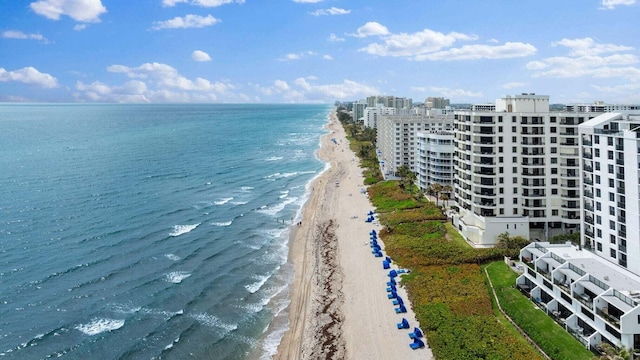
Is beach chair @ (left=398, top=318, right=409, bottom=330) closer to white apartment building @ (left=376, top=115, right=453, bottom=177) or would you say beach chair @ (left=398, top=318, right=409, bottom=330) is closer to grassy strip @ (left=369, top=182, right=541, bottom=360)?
grassy strip @ (left=369, top=182, right=541, bottom=360)

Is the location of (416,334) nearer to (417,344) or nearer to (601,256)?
(417,344)

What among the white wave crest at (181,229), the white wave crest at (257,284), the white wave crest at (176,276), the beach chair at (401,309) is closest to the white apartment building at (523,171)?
the beach chair at (401,309)

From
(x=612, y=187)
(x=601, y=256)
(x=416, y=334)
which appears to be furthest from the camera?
(x=601, y=256)

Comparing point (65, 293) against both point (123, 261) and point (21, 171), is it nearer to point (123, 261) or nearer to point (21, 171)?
point (123, 261)

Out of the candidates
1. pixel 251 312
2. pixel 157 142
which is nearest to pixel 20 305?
pixel 251 312

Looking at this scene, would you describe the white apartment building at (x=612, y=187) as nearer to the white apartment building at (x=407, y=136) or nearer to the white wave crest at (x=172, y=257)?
the white wave crest at (x=172, y=257)

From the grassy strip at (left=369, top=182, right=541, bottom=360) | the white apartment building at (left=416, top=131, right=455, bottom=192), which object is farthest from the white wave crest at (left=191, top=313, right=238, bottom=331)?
the white apartment building at (left=416, top=131, right=455, bottom=192)

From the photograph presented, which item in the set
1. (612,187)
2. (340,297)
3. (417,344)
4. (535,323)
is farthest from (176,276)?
(612,187)
